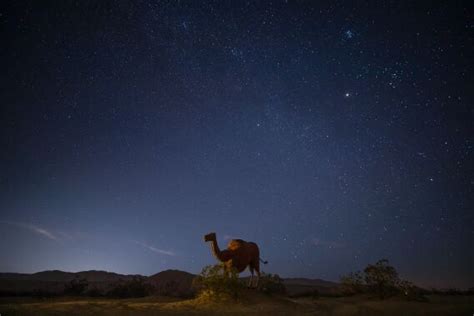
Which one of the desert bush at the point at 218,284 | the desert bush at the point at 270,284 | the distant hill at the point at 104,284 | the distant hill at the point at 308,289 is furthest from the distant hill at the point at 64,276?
the desert bush at the point at 218,284

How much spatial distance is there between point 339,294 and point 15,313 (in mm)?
18036

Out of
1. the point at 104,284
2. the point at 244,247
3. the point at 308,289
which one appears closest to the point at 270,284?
the point at 244,247

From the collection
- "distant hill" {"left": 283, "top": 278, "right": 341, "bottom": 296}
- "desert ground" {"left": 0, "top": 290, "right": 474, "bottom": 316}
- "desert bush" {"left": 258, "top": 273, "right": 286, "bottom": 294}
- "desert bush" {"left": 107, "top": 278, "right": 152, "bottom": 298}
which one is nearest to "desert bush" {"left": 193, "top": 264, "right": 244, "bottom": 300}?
"desert ground" {"left": 0, "top": 290, "right": 474, "bottom": 316}

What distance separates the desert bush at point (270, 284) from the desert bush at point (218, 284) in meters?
3.80

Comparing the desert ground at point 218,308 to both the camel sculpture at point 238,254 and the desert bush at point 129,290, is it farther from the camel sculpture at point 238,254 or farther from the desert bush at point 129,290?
the desert bush at point 129,290

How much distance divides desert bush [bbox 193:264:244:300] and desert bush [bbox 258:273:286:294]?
380cm

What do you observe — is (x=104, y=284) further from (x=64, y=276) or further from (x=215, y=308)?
(x=215, y=308)

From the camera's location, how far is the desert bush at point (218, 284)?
41.5 ft

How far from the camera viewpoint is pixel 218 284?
12.8 meters

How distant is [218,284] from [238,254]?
2964 mm

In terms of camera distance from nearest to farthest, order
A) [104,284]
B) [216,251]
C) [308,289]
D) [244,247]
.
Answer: [216,251] → [244,247] → [104,284] → [308,289]

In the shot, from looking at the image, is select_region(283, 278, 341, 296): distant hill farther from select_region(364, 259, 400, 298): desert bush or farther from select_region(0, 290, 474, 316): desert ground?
select_region(0, 290, 474, 316): desert ground

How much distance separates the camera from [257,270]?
55.1 feet

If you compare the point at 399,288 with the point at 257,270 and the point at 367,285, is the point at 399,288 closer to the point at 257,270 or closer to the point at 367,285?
the point at 367,285
